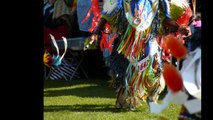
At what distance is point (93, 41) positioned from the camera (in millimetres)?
4254

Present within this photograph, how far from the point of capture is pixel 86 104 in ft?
17.4

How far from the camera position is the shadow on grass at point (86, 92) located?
6.05m

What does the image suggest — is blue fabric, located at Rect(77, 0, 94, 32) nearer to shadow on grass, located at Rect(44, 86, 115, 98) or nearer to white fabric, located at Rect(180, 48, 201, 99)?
shadow on grass, located at Rect(44, 86, 115, 98)

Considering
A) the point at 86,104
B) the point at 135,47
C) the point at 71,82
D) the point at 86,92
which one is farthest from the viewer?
the point at 71,82

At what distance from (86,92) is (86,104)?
3.39ft

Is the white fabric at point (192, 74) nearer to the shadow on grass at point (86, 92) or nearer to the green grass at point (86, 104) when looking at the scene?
the green grass at point (86, 104)

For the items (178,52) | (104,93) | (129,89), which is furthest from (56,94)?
(178,52)

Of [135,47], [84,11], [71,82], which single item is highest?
[84,11]

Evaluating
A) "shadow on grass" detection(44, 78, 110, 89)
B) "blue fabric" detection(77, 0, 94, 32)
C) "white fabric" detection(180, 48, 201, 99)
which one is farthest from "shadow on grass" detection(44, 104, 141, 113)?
"white fabric" detection(180, 48, 201, 99)

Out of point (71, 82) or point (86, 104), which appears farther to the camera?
point (71, 82)

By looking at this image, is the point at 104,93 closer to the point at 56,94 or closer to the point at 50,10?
the point at 56,94

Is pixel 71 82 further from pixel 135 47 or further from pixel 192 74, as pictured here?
pixel 192 74

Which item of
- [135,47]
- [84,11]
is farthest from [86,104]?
[84,11]
